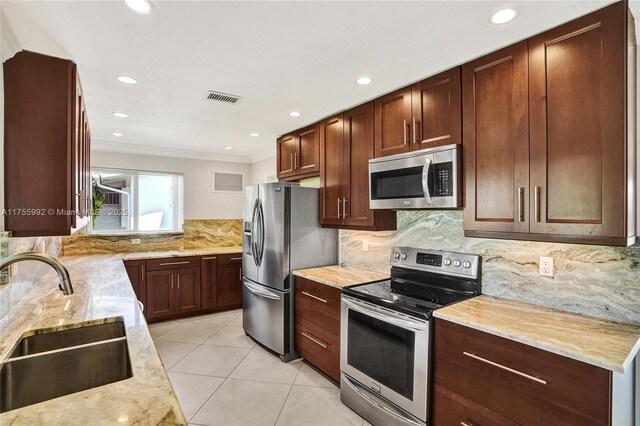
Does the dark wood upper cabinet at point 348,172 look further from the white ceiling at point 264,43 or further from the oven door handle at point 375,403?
the oven door handle at point 375,403

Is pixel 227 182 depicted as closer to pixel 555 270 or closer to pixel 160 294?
pixel 160 294

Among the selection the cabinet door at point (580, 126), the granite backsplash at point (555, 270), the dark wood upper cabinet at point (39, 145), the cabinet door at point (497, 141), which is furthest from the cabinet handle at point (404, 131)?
the dark wood upper cabinet at point (39, 145)

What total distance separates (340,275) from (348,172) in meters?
0.95

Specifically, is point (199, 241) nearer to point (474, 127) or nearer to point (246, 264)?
point (246, 264)

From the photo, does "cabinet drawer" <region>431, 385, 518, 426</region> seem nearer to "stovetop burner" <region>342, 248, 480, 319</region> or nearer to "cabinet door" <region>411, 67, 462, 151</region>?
"stovetop burner" <region>342, 248, 480, 319</region>

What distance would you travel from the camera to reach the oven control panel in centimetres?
226

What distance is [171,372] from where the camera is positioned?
2.88 meters

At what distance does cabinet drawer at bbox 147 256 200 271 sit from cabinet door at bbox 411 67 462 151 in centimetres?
336

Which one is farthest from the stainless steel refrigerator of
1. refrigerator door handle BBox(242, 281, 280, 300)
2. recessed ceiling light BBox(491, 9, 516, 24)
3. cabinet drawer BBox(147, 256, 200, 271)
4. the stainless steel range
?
recessed ceiling light BBox(491, 9, 516, 24)

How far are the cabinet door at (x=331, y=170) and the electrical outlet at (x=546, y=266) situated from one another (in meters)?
1.61

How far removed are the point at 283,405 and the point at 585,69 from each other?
9.22ft

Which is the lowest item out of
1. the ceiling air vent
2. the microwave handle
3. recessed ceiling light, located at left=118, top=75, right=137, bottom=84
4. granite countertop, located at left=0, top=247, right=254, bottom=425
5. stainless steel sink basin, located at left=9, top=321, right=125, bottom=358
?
stainless steel sink basin, located at left=9, top=321, right=125, bottom=358

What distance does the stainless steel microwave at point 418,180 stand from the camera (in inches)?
81.1

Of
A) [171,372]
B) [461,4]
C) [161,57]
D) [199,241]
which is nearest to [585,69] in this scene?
[461,4]
